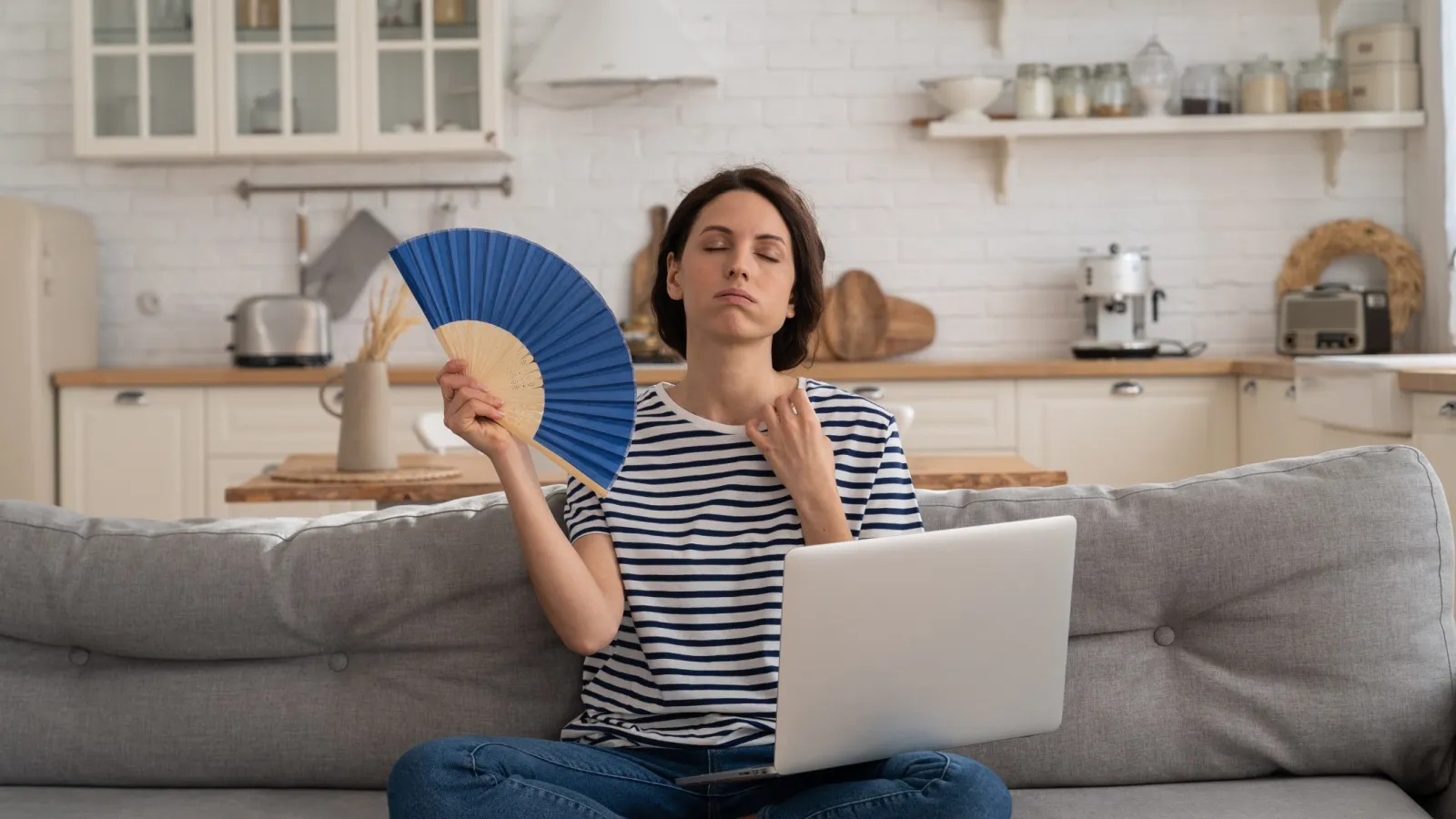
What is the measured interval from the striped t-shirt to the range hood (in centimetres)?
297

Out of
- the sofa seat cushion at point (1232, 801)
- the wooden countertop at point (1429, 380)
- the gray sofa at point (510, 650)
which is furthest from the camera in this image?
the wooden countertop at point (1429, 380)

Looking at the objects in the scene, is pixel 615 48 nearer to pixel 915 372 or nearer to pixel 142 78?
pixel 915 372

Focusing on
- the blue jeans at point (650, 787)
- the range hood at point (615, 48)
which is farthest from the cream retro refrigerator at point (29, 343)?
the blue jeans at point (650, 787)

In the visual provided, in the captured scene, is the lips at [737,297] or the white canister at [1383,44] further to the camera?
the white canister at [1383,44]

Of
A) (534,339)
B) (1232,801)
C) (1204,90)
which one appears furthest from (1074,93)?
(534,339)

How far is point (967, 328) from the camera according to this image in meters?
4.82

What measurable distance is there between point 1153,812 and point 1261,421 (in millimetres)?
2771

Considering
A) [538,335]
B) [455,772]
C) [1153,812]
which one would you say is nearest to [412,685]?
[455,772]

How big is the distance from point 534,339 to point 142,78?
12.2ft

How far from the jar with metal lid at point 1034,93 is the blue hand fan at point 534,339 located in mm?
3405

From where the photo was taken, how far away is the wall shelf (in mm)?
4457

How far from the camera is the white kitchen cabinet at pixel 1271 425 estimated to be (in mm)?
3725

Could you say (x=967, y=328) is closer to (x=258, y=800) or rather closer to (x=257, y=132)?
(x=257, y=132)

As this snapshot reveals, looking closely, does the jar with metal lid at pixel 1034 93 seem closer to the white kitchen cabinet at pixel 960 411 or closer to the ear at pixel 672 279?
the white kitchen cabinet at pixel 960 411
